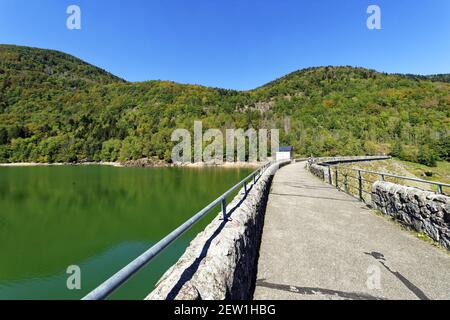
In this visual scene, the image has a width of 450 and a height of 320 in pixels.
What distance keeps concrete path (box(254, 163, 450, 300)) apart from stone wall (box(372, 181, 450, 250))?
0.32 metres

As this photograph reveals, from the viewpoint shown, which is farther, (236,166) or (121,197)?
(236,166)

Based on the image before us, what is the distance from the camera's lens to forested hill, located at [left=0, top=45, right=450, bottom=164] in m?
114

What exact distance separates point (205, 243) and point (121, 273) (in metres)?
2.12

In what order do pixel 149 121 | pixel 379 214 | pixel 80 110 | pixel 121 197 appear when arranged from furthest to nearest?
pixel 80 110, pixel 149 121, pixel 121 197, pixel 379 214

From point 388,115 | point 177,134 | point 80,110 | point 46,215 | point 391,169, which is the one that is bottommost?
point 46,215

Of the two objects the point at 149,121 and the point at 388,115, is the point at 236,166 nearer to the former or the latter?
the point at 149,121

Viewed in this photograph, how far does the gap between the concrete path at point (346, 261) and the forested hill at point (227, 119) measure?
87955 millimetres

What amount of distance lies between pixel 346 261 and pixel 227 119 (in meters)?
143

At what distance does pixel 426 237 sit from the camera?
616 centimetres

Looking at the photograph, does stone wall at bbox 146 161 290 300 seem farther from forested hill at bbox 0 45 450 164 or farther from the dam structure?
forested hill at bbox 0 45 450 164

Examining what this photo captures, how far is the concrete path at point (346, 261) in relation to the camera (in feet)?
13.3

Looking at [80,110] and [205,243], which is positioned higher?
[80,110]
